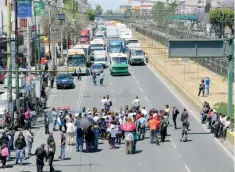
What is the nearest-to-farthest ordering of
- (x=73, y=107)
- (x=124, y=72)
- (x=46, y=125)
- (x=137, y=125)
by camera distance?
(x=137, y=125) → (x=46, y=125) → (x=73, y=107) → (x=124, y=72)

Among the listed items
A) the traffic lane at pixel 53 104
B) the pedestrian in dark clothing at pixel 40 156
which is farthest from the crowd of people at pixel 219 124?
the pedestrian in dark clothing at pixel 40 156

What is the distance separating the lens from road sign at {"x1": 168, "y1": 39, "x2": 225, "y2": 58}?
104 feet

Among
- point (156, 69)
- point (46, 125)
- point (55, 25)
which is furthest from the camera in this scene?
point (55, 25)

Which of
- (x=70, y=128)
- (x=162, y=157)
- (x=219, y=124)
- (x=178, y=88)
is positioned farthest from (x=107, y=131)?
(x=178, y=88)

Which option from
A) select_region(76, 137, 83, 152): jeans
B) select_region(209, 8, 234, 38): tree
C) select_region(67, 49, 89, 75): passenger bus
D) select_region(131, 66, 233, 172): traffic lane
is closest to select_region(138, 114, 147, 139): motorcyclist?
select_region(131, 66, 233, 172): traffic lane

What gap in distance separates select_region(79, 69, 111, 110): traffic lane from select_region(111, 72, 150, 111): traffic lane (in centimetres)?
62

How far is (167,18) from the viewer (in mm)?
101562

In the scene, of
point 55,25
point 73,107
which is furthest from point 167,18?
point 73,107

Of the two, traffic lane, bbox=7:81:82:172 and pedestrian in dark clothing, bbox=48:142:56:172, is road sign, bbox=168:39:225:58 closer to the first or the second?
traffic lane, bbox=7:81:82:172

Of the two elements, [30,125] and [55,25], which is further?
[55,25]

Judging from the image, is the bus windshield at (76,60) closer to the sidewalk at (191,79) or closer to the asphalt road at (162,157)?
the sidewalk at (191,79)

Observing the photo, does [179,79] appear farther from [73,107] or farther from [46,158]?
[46,158]

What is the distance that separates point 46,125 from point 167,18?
7243 centimetres

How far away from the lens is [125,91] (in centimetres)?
4975
